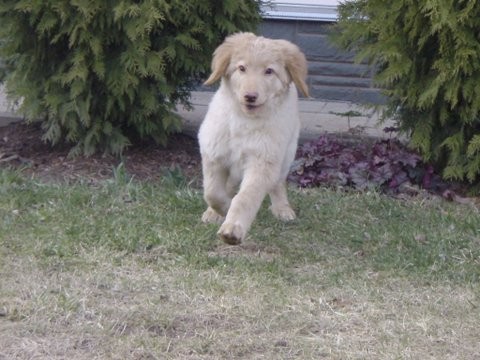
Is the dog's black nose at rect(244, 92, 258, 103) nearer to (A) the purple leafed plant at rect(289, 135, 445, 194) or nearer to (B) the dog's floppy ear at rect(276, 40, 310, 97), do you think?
(B) the dog's floppy ear at rect(276, 40, 310, 97)

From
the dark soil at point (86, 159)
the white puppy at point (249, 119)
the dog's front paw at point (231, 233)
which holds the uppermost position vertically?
the white puppy at point (249, 119)

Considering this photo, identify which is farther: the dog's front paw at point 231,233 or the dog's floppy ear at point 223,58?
the dog's floppy ear at point 223,58

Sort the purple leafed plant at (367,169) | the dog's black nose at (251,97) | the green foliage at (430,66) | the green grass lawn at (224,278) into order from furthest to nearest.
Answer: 1. the purple leafed plant at (367,169)
2. the green foliage at (430,66)
3. the dog's black nose at (251,97)
4. the green grass lawn at (224,278)

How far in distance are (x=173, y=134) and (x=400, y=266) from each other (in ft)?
10.7

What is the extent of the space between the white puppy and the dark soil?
157cm

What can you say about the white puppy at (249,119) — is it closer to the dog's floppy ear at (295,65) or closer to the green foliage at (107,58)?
the dog's floppy ear at (295,65)

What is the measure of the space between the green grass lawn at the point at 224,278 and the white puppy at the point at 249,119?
0.35 metres

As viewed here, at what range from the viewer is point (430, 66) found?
7.36m

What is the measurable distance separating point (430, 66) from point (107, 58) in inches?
90.9

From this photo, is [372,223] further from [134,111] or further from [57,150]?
[57,150]

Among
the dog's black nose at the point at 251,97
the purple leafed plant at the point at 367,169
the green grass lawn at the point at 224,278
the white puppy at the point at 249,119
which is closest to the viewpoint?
the green grass lawn at the point at 224,278

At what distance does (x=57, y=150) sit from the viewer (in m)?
7.96

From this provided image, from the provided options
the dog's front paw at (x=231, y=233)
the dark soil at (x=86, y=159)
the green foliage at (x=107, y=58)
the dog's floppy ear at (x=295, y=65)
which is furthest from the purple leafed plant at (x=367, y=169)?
the dog's front paw at (x=231, y=233)

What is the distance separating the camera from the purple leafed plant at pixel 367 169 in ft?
24.2
